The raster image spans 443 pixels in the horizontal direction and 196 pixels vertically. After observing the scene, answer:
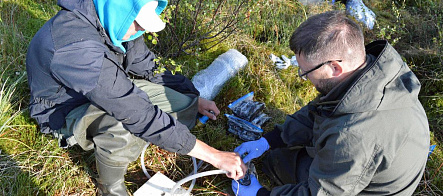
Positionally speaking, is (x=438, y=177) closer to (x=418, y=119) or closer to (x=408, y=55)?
(x=418, y=119)

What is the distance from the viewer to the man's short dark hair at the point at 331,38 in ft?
6.84

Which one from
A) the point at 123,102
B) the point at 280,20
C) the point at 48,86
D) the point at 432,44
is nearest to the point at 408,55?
the point at 432,44

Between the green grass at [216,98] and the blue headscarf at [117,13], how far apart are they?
125 cm

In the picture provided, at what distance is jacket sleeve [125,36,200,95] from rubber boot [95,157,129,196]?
866mm

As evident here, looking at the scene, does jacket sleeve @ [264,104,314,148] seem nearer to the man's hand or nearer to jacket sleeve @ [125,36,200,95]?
the man's hand

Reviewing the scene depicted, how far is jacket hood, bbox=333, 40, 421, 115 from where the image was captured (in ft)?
6.41

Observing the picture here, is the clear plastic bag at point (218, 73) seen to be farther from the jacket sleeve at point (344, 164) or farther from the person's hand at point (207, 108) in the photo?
the jacket sleeve at point (344, 164)

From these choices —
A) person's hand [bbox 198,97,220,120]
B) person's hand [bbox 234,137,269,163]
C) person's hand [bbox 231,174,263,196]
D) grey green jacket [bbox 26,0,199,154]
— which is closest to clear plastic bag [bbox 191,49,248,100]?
person's hand [bbox 198,97,220,120]

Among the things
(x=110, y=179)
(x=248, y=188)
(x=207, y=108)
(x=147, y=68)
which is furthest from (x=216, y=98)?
(x=110, y=179)

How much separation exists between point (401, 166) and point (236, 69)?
229 centimetres

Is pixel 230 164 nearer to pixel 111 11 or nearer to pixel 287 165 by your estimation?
pixel 287 165

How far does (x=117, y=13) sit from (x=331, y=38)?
1.36m

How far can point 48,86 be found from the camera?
7.87 ft

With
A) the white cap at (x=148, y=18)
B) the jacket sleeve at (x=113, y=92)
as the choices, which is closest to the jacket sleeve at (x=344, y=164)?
the jacket sleeve at (x=113, y=92)
